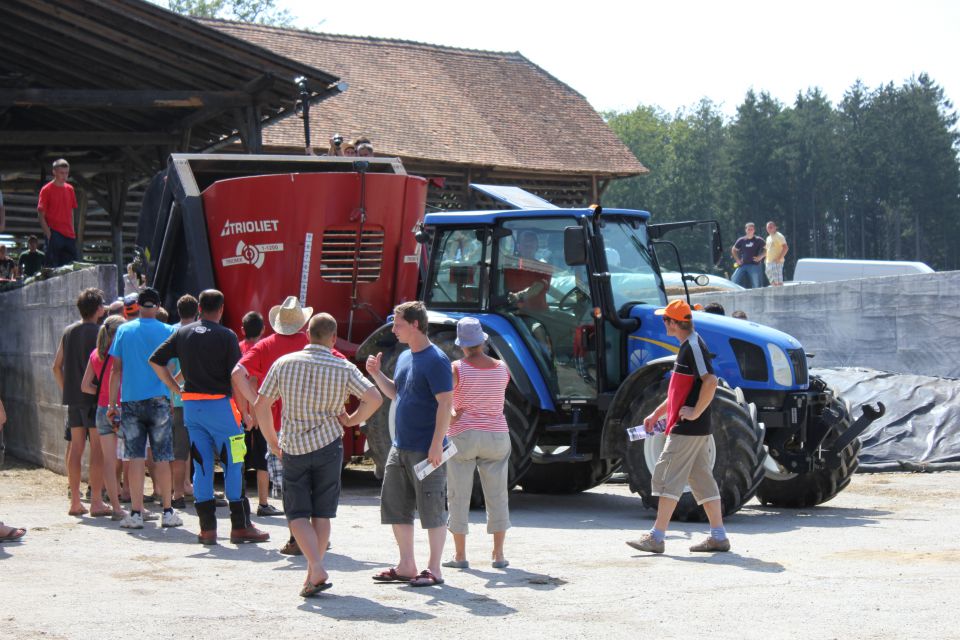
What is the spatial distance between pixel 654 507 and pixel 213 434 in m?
3.49

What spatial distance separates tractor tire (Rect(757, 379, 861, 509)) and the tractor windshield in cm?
178

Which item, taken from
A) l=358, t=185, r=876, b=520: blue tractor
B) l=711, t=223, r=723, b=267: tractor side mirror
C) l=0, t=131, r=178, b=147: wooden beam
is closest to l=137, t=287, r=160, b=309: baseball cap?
l=358, t=185, r=876, b=520: blue tractor

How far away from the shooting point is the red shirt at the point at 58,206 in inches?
650

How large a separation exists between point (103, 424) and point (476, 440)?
3.78 m

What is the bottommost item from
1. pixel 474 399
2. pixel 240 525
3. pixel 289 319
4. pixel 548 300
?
pixel 240 525

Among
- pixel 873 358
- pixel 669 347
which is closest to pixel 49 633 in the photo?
pixel 669 347

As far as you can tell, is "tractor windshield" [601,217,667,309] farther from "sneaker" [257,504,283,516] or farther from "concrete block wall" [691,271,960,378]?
"concrete block wall" [691,271,960,378]

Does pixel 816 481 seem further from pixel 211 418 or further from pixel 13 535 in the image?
pixel 13 535

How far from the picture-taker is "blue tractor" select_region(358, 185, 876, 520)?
10.5 m

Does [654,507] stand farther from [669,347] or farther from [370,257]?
[370,257]

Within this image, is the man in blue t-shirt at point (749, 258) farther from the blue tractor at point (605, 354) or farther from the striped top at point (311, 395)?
the striped top at point (311, 395)

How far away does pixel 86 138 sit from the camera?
20.2 m

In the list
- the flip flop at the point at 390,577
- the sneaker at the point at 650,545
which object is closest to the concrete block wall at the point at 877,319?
the sneaker at the point at 650,545

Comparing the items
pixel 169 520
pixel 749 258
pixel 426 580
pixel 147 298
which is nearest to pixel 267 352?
pixel 147 298
